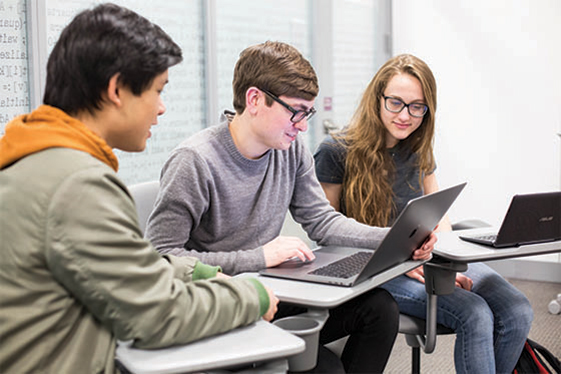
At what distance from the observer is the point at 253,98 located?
5.81 feet

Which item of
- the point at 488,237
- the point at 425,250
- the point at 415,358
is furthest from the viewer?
the point at 415,358

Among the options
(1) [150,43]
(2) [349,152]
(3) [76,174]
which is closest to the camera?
(3) [76,174]

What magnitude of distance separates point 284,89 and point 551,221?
0.90 meters

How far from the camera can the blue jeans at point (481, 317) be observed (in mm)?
1905

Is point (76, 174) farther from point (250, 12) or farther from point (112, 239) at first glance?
point (250, 12)

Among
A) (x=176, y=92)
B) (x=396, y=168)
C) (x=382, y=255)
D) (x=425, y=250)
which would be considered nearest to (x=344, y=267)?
(x=382, y=255)

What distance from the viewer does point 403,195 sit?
231 cm

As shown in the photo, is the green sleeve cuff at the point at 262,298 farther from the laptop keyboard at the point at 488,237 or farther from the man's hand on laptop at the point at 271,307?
the laptop keyboard at the point at 488,237

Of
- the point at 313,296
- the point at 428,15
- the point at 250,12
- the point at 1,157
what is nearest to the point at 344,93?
the point at 428,15

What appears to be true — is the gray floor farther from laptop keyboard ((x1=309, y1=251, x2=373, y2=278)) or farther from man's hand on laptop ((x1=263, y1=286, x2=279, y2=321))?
man's hand on laptop ((x1=263, y1=286, x2=279, y2=321))

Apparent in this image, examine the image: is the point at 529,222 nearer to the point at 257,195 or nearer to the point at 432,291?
the point at 432,291

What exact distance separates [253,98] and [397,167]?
0.76 meters

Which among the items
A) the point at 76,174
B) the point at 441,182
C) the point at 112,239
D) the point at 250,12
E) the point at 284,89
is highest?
the point at 250,12

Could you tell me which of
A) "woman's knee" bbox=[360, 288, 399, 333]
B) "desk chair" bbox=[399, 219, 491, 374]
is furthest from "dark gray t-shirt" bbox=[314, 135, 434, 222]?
"woman's knee" bbox=[360, 288, 399, 333]
